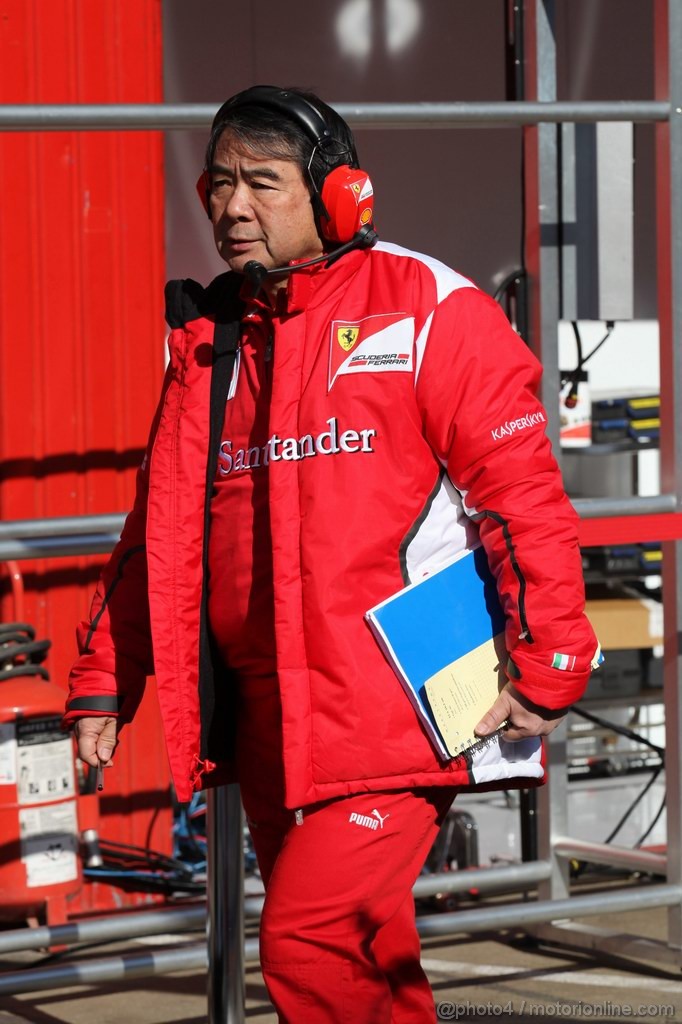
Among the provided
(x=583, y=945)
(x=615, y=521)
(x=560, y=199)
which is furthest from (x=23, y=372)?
(x=583, y=945)

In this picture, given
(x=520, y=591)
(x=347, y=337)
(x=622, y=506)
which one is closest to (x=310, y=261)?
(x=347, y=337)

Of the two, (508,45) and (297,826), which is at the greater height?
(508,45)

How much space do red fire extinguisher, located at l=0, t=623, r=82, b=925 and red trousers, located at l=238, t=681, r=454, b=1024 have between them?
66.3 inches

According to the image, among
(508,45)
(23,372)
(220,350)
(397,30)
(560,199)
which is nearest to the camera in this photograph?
(220,350)

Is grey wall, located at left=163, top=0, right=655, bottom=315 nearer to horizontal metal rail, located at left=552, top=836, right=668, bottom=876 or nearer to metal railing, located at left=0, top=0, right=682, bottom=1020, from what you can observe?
metal railing, located at left=0, top=0, right=682, bottom=1020

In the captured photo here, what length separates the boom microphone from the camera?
2.26 metres

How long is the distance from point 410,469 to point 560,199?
5.95 ft

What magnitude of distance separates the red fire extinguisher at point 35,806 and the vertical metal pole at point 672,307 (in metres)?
1.57

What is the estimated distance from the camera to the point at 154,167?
4.51m

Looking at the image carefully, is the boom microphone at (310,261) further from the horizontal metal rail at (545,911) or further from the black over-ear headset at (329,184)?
the horizontal metal rail at (545,911)

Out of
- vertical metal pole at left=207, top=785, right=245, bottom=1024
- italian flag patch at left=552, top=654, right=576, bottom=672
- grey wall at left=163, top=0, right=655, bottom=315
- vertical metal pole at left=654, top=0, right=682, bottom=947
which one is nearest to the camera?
italian flag patch at left=552, top=654, right=576, bottom=672

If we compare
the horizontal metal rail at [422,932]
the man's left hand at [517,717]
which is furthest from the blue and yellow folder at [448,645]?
the horizontal metal rail at [422,932]

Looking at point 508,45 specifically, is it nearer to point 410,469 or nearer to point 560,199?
point 560,199

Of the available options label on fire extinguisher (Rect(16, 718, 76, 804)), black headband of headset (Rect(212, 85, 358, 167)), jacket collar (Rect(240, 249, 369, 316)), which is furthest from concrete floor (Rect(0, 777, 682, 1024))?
black headband of headset (Rect(212, 85, 358, 167))
